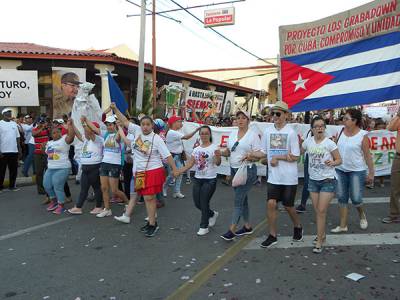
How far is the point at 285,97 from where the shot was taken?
707 cm

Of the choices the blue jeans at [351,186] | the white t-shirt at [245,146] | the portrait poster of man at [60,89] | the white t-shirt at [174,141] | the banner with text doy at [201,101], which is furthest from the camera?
the banner with text doy at [201,101]

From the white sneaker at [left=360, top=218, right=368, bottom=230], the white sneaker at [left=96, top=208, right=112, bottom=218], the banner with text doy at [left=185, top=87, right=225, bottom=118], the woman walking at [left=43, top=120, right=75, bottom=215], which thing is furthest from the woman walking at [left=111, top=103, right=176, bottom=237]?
the banner with text doy at [left=185, top=87, right=225, bottom=118]

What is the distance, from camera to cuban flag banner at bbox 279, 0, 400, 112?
591 centimetres

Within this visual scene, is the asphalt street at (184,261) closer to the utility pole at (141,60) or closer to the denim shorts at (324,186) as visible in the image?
the denim shorts at (324,186)

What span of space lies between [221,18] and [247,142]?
13.9m

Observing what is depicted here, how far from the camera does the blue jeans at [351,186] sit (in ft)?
17.5

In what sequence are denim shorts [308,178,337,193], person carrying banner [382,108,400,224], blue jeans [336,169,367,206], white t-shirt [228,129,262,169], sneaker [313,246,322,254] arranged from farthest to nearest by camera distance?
1. person carrying banner [382,108,400,224]
2. blue jeans [336,169,367,206]
3. white t-shirt [228,129,262,169]
4. denim shorts [308,178,337,193]
5. sneaker [313,246,322,254]

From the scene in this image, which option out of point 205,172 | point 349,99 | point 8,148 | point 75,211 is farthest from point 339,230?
point 8,148

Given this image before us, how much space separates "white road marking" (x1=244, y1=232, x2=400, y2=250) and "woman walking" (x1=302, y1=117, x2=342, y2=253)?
22 cm

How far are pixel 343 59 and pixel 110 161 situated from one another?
4280 millimetres

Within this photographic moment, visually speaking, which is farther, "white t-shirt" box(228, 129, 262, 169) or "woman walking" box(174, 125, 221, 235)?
"woman walking" box(174, 125, 221, 235)

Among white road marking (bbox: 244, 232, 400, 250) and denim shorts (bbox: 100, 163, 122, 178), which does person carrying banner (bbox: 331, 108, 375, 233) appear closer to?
white road marking (bbox: 244, 232, 400, 250)

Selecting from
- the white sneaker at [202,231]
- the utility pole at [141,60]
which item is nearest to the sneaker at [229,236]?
the white sneaker at [202,231]

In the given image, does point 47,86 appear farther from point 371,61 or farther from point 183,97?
point 371,61
